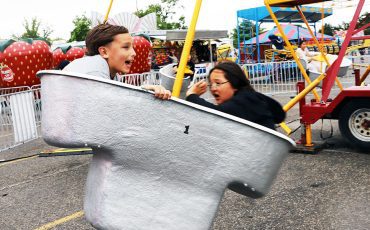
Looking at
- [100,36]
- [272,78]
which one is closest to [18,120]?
[100,36]

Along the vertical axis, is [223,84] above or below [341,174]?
above

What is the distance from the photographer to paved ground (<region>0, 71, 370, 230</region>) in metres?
3.46

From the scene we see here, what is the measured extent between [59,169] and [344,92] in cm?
396

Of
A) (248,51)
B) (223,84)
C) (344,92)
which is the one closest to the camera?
(223,84)

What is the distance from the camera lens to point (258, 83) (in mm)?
13188

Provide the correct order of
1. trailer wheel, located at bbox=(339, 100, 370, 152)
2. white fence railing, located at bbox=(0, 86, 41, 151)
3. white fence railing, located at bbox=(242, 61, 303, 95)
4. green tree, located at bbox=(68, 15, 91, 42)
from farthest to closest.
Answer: green tree, located at bbox=(68, 15, 91, 42) → white fence railing, located at bbox=(242, 61, 303, 95) → white fence railing, located at bbox=(0, 86, 41, 151) → trailer wheel, located at bbox=(339, 100, 370, 152)

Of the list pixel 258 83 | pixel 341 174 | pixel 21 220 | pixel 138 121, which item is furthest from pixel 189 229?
pixel 258 83

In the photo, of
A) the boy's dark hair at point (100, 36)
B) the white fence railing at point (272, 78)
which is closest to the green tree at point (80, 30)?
the white fence railing at point (272, 78)

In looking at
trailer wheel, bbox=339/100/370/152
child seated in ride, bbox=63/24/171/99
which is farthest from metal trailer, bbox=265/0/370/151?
child seated in ride, bbox=63/24/171/99

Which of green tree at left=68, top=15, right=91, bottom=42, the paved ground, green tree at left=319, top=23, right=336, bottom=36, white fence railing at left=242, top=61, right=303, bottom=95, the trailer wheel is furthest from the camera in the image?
green tree at left=319, top=23, right=336, bottom=36

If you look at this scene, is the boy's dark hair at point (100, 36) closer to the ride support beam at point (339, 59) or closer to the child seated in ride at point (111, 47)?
the child seated in ride at point (111, 47)

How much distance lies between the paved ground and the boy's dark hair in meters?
2.04

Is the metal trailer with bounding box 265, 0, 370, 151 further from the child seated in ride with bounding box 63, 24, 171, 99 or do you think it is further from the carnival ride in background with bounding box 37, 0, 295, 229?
the carnival ride in background with bounding box 37, 0, 295, 229

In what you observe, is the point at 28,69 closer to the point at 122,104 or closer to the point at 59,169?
the point at 59,169
